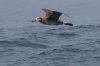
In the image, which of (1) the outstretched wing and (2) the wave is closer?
(1) the outstretched wing

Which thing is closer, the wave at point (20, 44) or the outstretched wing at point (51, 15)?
the outstretched wing at point (51, 15)

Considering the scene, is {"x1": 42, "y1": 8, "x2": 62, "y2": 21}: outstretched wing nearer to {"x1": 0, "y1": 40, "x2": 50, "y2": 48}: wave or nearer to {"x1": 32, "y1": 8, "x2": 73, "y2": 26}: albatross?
{"x1": 32, "y1": 8, "x2": 73, "y2": 26}: albatross

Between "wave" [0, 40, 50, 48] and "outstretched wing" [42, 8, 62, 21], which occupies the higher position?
"outstretched wing" [42, 8, 62, 21]

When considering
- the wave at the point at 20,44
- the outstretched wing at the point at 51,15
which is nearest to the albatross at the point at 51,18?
the outstretched wing at the point at 51,15

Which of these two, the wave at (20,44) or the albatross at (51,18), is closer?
the albatross at (51,18)

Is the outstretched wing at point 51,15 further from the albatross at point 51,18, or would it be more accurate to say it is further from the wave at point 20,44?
the wave at point 20,44

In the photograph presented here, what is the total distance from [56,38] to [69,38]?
838mm

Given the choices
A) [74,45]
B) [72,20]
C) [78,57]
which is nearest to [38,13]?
[72,20]

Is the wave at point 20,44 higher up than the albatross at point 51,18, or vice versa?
the albatross at point 51,18

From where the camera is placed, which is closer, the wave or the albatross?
the albatross

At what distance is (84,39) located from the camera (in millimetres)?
36469

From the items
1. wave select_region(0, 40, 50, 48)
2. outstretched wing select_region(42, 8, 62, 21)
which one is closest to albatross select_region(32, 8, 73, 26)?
outstretched wing select_region(42, 8, 62, 21)

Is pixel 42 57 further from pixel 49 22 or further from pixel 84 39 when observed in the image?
pixel 84 39

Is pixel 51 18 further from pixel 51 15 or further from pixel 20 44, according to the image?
pixel 20 44
